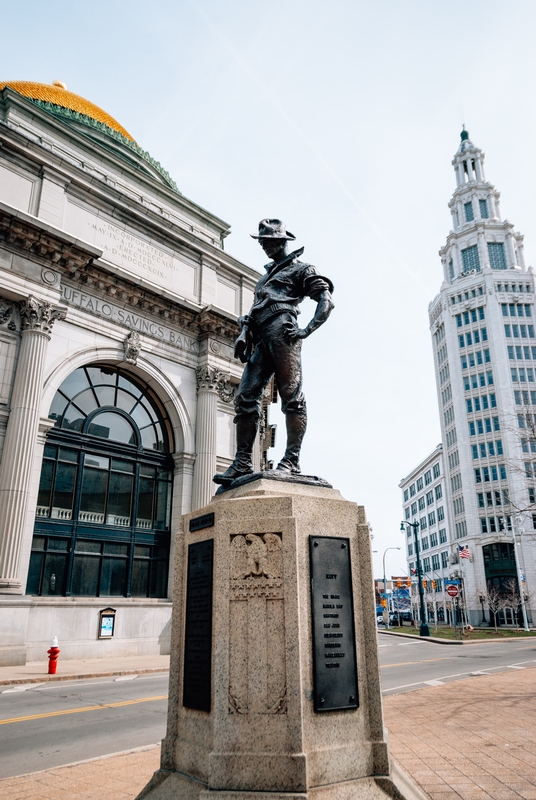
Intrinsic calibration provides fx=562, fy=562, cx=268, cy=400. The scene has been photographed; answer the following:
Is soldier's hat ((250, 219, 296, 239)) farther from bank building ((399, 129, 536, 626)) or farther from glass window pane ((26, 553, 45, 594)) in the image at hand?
bank building ((399, 129, 536, 626))

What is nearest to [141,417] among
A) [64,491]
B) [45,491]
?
[64,491]

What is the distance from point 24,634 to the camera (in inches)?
728

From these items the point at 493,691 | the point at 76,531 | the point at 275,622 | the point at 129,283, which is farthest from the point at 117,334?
the point at 275,622

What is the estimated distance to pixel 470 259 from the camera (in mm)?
91812

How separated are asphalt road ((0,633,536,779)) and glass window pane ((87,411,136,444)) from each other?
10989 millimetres

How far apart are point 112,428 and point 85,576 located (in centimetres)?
631

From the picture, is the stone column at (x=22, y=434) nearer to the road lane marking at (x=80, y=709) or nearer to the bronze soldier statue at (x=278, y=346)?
the road lane marking at (x=80, y=709)

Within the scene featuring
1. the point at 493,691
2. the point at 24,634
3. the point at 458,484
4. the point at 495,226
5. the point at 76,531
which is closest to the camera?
the point at 493,691

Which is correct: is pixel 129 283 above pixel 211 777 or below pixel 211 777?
above

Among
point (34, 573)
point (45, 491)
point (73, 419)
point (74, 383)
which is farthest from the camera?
point (74, 383)

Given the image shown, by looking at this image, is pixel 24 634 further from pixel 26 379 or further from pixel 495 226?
pixel 495 226

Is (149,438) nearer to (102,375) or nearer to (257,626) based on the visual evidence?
(102,375)

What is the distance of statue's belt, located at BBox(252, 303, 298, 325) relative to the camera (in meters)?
6.60

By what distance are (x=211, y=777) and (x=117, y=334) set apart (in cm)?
2240
